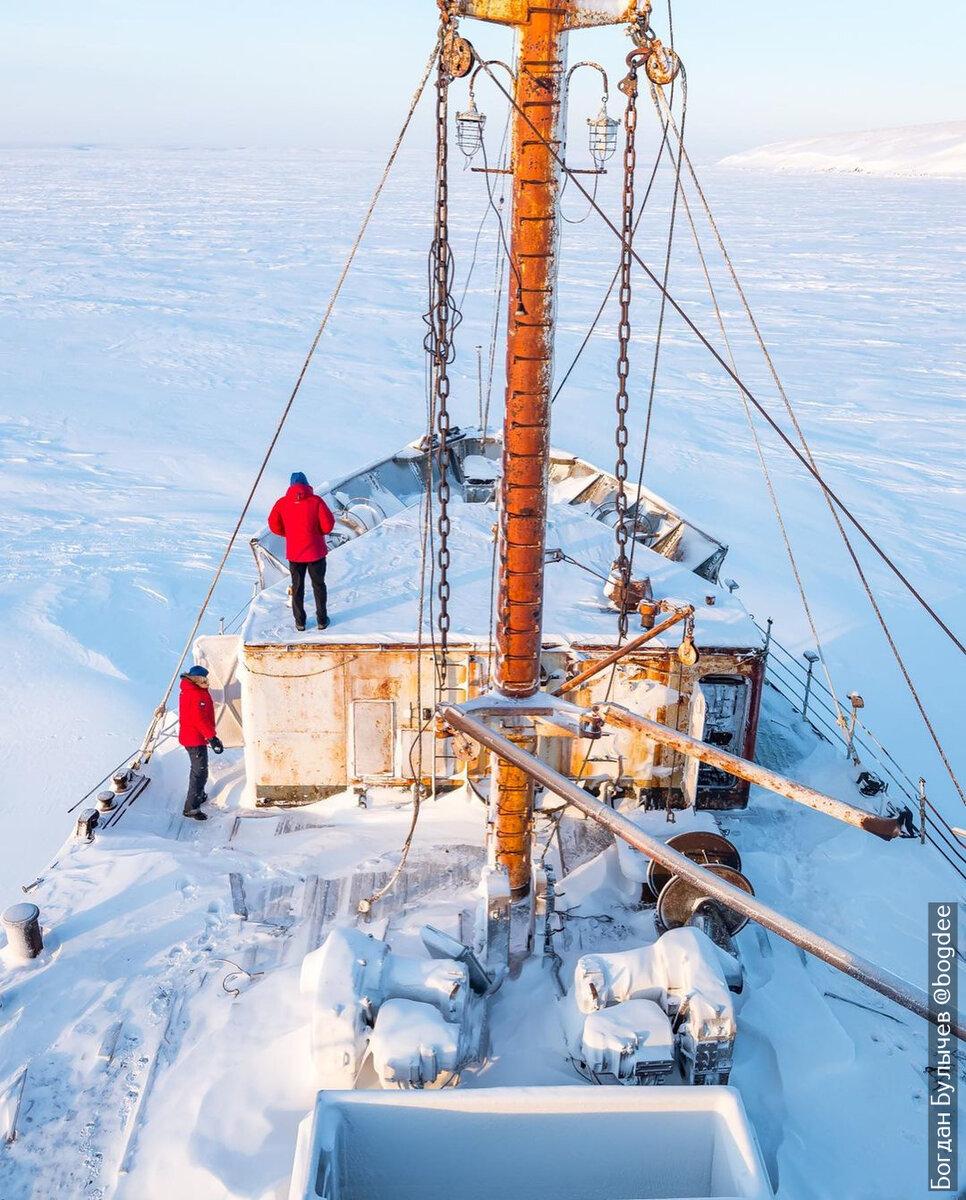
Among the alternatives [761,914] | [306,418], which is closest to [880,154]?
[306,418]

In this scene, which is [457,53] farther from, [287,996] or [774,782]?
[287,996]

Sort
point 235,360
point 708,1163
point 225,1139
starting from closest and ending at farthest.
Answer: point 708,1163, point 225,1139, point 235,360

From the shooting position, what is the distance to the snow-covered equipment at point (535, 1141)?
5031mm

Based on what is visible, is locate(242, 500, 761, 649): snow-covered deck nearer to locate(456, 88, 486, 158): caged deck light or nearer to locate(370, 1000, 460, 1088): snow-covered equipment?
locate(370, 1000, 460, 1088): snow-covered equipment

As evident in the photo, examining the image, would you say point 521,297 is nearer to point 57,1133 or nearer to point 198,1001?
point 198,1001

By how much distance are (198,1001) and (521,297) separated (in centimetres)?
517

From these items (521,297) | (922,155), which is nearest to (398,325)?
(521,297)

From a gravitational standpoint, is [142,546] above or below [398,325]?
below

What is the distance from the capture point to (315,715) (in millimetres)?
9031

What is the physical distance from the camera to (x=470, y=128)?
6633 mm

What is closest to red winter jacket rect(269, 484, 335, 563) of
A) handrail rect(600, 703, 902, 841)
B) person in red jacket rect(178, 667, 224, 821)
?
person in red jacket rect(178, 667, 224, 821)

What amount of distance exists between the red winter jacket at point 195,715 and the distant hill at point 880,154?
5471 inches

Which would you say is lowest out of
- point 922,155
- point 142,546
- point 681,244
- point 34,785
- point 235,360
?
point 34,785

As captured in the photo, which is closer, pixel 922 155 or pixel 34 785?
pixel 34 785
